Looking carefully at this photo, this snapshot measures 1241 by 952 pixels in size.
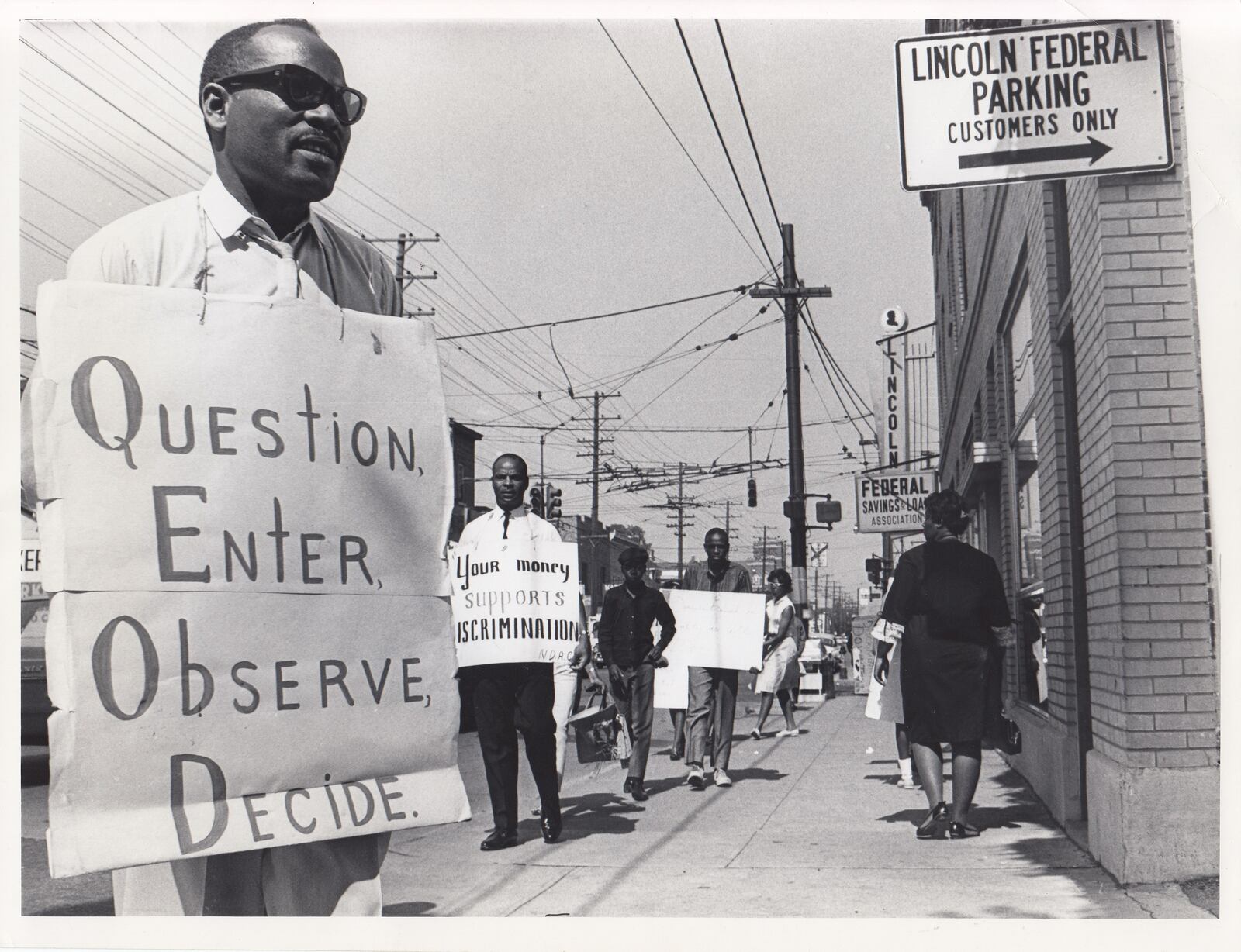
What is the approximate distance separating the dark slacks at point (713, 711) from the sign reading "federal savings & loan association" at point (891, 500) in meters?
5.60

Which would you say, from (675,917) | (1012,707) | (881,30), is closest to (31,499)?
(675,917)

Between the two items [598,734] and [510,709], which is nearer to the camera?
[510,709]

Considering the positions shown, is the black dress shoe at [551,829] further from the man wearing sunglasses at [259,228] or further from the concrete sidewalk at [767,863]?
the man wearing sunglasses at [259,228]

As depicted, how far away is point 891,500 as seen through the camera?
49.6ft

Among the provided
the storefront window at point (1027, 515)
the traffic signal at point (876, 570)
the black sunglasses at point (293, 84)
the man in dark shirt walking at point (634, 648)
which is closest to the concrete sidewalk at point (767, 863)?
the man in dark shirt walking at point (634, 648)

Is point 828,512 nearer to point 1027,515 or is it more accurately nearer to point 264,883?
point 1027,515

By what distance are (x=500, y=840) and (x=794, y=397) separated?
676cm

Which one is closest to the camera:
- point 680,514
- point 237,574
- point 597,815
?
point 237,574

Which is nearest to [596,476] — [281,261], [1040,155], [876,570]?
[1040,155]

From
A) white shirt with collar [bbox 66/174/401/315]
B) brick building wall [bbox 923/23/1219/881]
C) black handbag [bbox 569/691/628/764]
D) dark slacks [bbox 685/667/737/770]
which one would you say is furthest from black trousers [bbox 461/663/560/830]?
white shirt with collar [bbox 66/174/401/315]

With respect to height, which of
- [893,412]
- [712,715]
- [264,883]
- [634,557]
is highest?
[893,412]

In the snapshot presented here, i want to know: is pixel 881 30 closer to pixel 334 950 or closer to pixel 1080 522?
pixel 1080 522

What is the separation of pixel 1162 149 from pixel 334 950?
4.15 meters

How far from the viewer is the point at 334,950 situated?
3.69 meters
